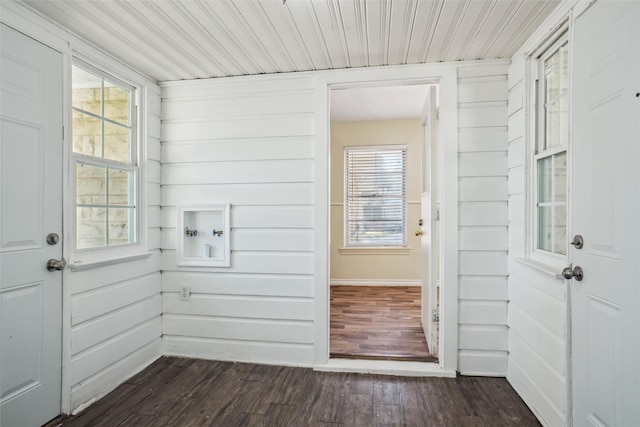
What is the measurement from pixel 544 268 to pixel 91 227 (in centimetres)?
278

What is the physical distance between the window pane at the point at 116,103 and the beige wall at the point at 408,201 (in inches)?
123

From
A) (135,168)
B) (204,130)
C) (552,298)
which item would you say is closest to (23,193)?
(135,168)

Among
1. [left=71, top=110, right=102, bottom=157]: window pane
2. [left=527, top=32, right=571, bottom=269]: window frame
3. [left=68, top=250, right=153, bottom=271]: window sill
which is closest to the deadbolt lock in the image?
[left=68, top=250, right=153, bottom=271]: window sill

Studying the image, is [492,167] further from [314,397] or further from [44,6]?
[44,6]

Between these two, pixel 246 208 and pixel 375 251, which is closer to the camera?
pixel 246 208

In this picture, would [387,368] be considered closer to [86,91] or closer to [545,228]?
[545,228]

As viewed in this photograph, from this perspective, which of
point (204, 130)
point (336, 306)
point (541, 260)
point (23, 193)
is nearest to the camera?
point (23, 193)

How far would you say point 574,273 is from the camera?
1529 millimetres

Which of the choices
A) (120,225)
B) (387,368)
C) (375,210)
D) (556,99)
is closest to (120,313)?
(120,225)

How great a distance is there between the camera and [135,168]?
2500 mm

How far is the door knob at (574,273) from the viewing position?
150 cm

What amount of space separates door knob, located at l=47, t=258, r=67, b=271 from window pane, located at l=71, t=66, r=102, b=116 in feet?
3.14

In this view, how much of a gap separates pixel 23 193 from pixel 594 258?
9.12 feet

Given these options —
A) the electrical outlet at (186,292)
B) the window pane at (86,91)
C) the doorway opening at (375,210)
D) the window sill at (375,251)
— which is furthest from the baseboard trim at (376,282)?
the window pane at (86,91)
